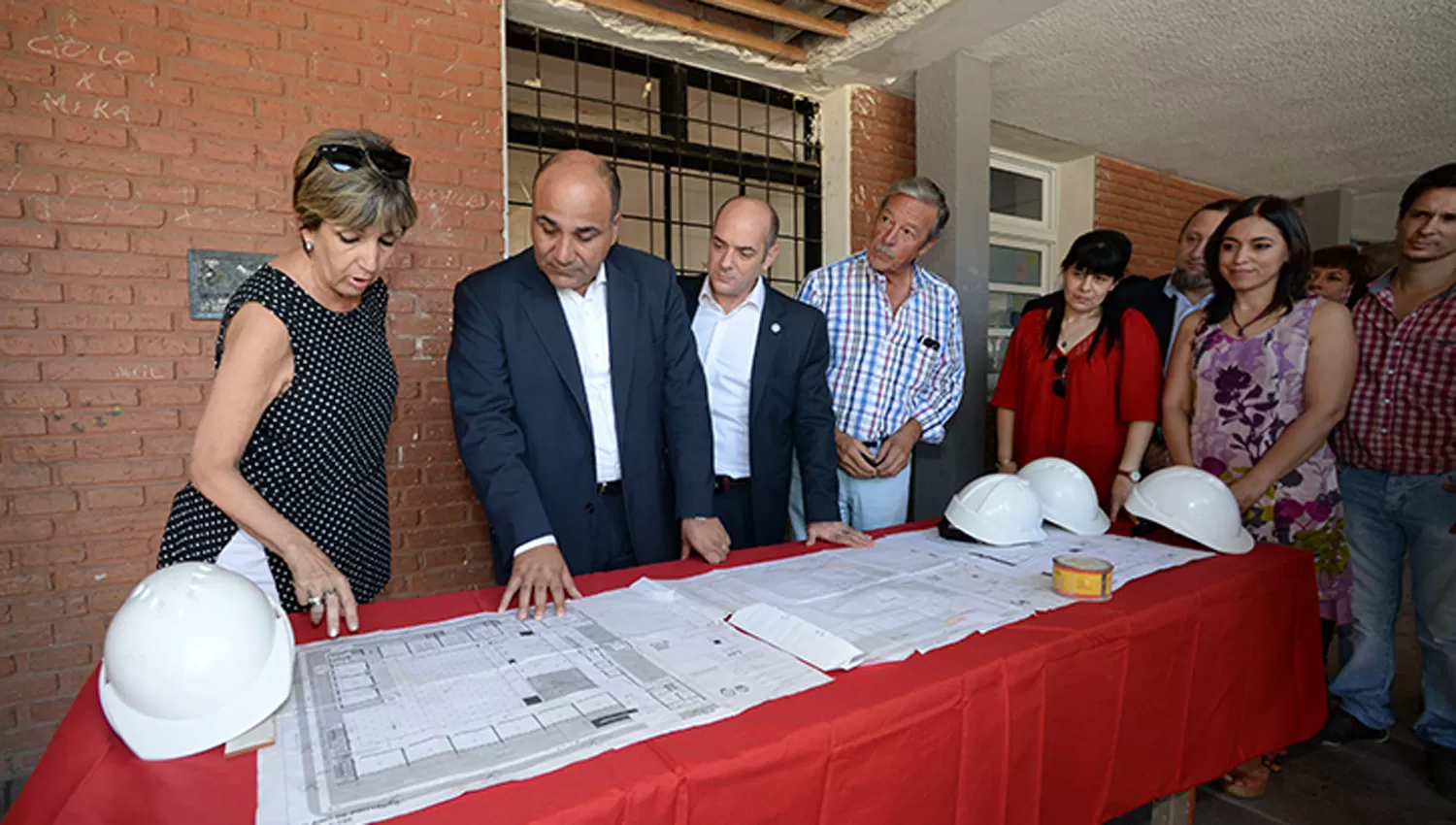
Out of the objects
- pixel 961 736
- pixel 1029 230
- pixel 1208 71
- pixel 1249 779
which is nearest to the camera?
pixel 961 736

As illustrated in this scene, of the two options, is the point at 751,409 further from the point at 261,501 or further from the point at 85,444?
the point at 85,444

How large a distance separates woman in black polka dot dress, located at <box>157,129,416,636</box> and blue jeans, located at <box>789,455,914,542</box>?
5.04 ft

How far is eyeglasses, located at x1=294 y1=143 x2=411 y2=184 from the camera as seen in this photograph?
133cm

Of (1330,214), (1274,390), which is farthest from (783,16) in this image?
(1330,214)

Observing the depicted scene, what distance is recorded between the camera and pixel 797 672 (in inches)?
41.6

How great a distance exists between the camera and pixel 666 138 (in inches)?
157

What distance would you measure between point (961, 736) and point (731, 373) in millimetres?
1503

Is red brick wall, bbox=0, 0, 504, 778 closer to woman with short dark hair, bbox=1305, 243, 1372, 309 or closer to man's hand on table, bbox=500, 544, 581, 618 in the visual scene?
man's hand on table, bbox=500, 544, 581, 618

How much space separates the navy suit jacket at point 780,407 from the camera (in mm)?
2322

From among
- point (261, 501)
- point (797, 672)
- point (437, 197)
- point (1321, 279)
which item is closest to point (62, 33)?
point (437, 197)

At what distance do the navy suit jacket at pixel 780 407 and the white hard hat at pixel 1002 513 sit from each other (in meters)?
0.52

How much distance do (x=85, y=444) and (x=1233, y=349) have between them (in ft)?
12.7

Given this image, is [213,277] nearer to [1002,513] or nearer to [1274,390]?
[1002,513]

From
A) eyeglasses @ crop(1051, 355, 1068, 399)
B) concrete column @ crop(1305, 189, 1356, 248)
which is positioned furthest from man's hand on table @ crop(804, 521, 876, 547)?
concrete column @ crop(1305, 189, 1356, 248)
